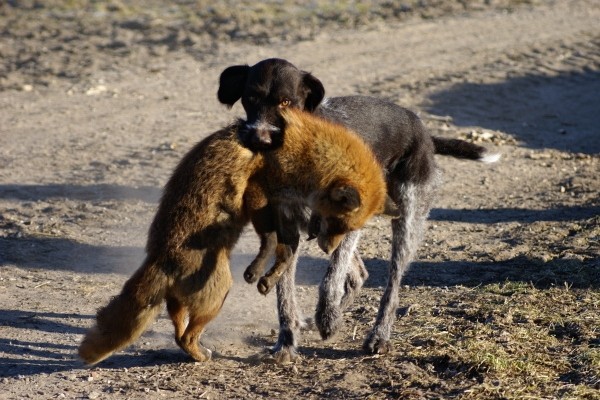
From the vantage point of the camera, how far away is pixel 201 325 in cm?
636

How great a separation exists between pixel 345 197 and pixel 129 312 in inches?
59.4

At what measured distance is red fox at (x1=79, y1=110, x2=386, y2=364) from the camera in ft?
20.3

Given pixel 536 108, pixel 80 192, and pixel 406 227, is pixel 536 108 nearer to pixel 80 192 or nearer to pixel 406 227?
pixel 80 192

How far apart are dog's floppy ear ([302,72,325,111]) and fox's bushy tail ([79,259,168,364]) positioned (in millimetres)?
A: 2069

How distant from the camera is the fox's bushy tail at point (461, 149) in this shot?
813 centimetres

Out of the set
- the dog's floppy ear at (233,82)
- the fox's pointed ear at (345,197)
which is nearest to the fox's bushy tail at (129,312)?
the fox's pointed ear at (345,197)

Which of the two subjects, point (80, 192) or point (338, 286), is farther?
point (80, 192)

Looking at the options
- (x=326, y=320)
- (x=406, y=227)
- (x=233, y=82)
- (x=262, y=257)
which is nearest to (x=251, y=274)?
(x=262, y=257)

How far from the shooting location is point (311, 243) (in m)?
9.63

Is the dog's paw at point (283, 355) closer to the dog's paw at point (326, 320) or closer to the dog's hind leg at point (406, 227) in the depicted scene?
the dog's paw at point (326, 320)

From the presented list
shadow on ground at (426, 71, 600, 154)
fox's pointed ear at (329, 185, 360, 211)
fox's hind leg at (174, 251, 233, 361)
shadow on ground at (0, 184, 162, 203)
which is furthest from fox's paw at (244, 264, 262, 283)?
shadow on ground at (426, 71, 600, 154)

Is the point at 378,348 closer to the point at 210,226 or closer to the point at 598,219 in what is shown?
the point at 210,226

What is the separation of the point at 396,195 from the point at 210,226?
193 cm

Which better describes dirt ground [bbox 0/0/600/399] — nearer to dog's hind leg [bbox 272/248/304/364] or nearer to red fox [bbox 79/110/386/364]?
dog's hind leg [bbox 272/248/304/364]
